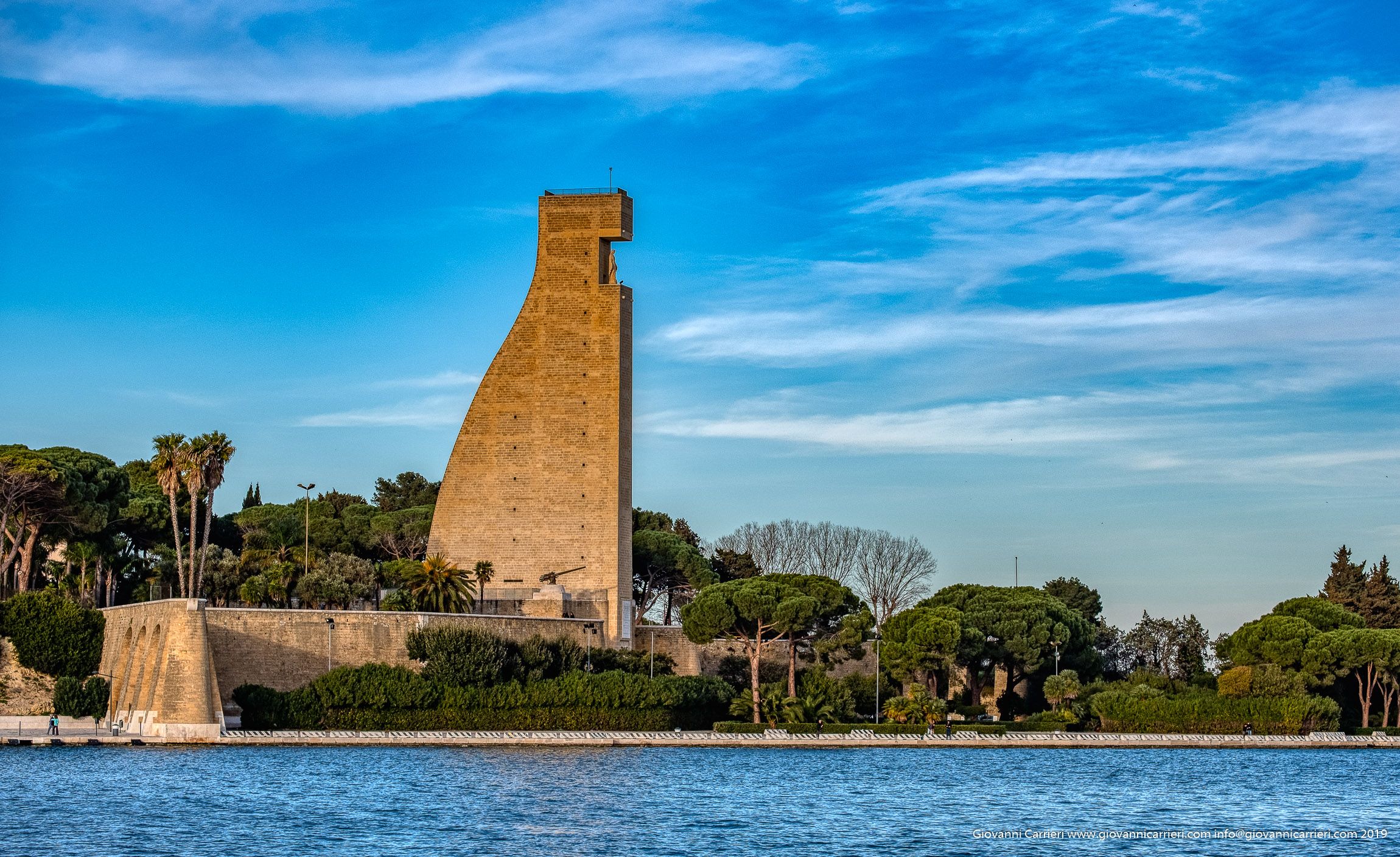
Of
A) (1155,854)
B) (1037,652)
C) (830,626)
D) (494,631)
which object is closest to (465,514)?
(494,631)

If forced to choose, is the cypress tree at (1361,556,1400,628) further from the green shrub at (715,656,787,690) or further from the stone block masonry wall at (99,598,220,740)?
the stone block masonry wall at (99,598,220,740)

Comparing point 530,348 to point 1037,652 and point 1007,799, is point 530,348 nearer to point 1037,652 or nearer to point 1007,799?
point 1037,652

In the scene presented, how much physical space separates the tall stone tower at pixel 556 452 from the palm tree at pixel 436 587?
4.49 metres

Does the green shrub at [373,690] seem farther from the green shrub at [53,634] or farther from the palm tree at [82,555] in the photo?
the palm tree at [82,555]

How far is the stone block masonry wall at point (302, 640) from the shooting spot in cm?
4053

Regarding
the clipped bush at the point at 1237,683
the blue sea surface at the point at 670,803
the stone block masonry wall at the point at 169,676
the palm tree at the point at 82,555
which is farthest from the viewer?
the palm tree at the point at 82,555

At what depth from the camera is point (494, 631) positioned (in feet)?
143

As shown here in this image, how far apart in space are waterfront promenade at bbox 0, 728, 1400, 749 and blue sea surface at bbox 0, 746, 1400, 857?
791 millimetres

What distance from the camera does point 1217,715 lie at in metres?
46.7

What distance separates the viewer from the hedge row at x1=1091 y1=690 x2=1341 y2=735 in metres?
46.2

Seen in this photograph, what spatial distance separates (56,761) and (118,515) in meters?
17.7

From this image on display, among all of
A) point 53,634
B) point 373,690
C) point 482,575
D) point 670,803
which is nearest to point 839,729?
point 482,575

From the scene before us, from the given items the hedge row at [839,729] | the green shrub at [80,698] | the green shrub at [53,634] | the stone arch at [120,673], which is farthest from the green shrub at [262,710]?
the hedge row at [839,729]

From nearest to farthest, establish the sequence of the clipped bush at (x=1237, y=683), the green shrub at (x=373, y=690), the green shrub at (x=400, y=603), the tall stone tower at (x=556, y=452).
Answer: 1. the green shrub at (x=373, y=690)
2. the green shrub at (x=400, y=603)
3. the clipped bush at (x=1237, y=683)
4. the tall stone tower at (x=556, y=452)
